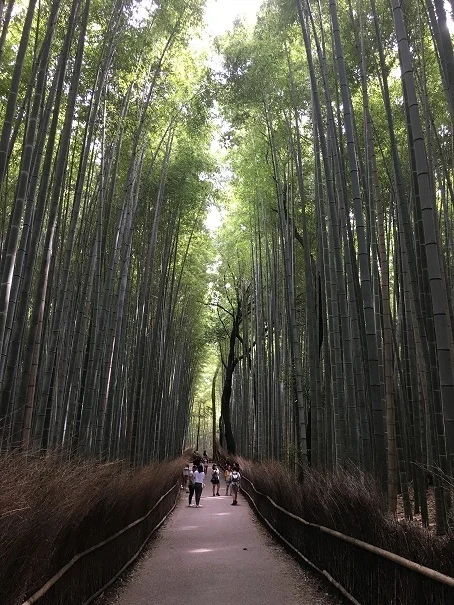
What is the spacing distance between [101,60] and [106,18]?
36.5 inches

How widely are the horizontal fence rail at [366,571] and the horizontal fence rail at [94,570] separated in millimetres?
1421

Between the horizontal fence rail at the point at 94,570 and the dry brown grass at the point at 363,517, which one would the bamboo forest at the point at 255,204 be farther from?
the horizontal fence rail at the point at 94,570

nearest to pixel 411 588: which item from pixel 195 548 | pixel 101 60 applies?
pixel 195 548

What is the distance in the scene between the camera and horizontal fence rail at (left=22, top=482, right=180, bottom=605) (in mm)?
2363

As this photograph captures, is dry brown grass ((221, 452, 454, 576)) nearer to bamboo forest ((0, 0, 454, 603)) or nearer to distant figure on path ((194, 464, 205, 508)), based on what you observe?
bamboo forest ((0, 0, 454, 603))

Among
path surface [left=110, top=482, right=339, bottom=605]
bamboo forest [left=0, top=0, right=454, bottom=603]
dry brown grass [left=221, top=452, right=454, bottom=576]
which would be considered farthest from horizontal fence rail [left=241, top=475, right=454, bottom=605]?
bamboo forest [left=0, top=0, right=454, bottom=603]

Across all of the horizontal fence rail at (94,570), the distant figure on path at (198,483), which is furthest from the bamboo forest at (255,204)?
the distant figure on path at (198,483)

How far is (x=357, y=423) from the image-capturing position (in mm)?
4105

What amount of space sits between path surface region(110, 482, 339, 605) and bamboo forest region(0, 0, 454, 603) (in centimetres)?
87

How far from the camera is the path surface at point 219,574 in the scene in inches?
133

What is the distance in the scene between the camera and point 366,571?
8.76 feet

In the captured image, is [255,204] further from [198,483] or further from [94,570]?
[94,570]

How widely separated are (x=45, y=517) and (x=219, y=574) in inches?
93.4

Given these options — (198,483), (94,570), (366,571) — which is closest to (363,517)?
(366,571)
